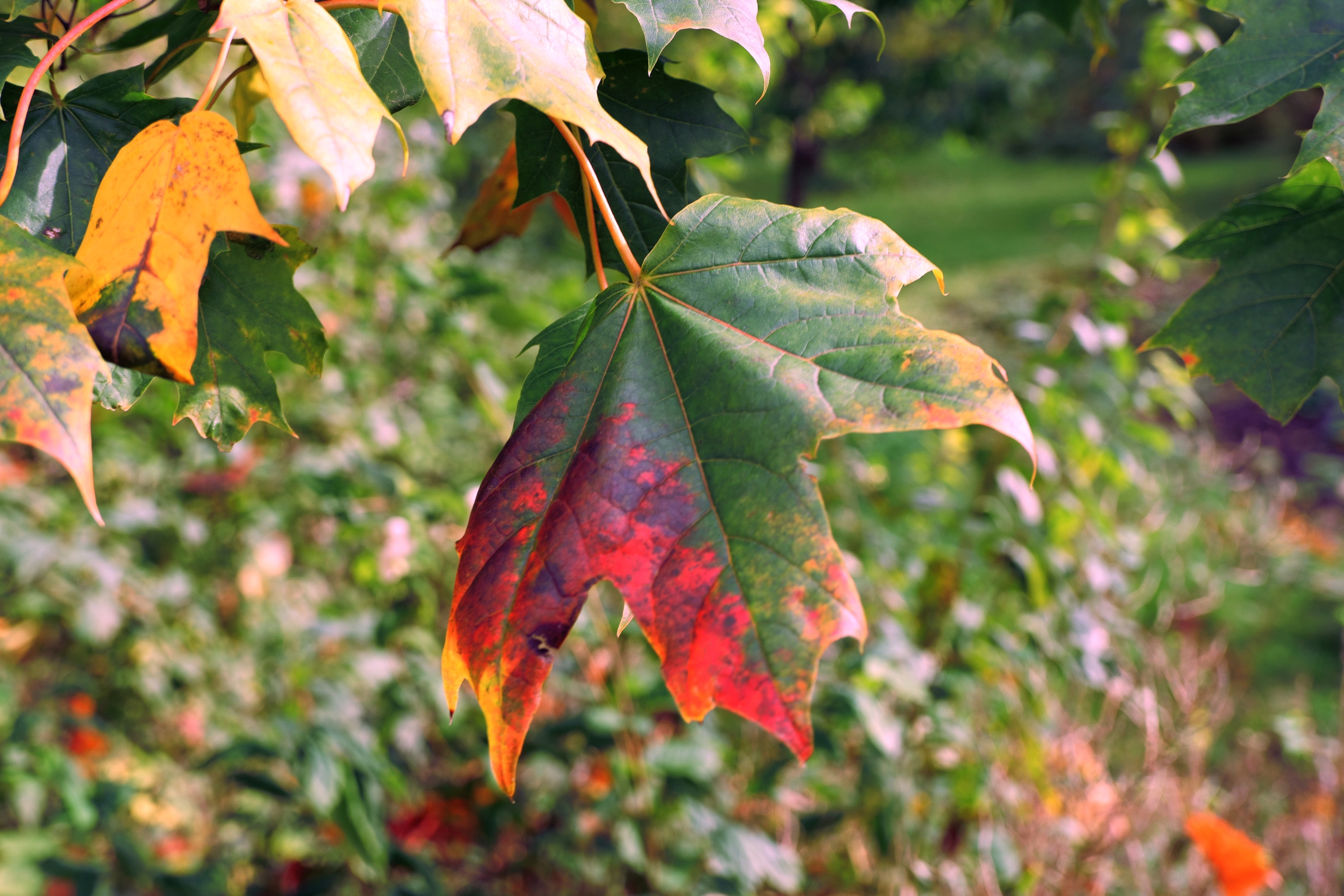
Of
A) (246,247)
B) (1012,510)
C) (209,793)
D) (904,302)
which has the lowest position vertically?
(904,302)

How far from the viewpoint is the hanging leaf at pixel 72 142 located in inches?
22.7

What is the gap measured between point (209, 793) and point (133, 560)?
925 millimetres

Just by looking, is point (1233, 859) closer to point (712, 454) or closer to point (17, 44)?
point (712, 454)

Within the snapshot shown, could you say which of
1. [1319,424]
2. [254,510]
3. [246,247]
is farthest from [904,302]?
[246,247]

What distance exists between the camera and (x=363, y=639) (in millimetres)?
1814

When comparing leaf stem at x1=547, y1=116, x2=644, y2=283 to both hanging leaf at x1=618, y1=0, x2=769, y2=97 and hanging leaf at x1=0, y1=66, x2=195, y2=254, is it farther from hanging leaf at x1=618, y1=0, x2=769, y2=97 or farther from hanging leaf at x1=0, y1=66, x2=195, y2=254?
hanging leaf at x1=0, y1=66, x2=195, y2=254

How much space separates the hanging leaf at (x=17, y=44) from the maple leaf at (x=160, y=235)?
0.50ft

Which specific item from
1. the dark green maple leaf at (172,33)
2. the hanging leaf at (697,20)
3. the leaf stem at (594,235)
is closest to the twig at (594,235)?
the leaf stem at (594,235)

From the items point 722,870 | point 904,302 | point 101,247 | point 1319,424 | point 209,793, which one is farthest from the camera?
point 904,302

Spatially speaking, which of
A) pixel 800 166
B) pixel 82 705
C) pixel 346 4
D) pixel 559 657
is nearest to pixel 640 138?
pixel 346 4

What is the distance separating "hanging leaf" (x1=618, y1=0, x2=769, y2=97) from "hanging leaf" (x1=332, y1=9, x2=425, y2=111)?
18 centimetres

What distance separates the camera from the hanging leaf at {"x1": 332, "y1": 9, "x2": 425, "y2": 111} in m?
0.64

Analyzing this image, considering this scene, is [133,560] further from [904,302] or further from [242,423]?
[904,302]

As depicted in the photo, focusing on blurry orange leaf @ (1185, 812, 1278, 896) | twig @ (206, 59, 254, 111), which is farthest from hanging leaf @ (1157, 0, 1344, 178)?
blurry orange leaf @ (1185, 812, 1278, 896)
